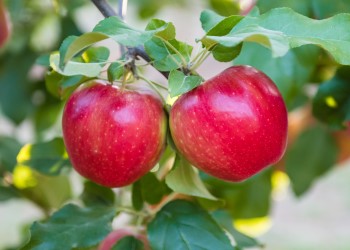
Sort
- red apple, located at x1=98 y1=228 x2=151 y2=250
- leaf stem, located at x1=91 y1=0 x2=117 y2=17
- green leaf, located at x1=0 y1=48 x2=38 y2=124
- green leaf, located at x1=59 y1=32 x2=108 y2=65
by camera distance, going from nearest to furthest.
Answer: green leaf, located at x1=59 y1=32 x2=108 y2=65
leaf stem, located at x1=91 y1=0 x2=117 y2=17
red apple, located at x1=98 y1=228 x2=151 y2=250
green leaf, located at x1=0 y1=48 x2=38 y2=124

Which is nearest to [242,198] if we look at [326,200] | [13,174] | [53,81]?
[13,174]

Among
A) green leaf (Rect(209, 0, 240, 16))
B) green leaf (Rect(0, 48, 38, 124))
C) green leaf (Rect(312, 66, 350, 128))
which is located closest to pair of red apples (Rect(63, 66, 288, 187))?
green leaf (Rect(312, 66, 350, 128))

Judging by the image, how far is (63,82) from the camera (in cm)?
61

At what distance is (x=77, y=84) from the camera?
597mm

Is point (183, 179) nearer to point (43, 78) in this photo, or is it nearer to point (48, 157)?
point (48, 157)

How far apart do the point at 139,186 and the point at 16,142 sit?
1.04 feet

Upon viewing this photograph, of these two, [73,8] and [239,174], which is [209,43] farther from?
[73,8]

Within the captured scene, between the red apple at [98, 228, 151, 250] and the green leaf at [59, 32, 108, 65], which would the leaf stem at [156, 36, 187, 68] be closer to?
the green leaf at [59, 32, 108, 65]

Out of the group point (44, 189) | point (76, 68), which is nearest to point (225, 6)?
point (44, 189)

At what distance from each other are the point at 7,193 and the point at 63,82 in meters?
0.33

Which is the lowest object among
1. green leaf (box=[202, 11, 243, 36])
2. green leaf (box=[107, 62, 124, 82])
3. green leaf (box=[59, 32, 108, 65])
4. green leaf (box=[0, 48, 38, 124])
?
green leaf (box=[0, 48, 38, 124])

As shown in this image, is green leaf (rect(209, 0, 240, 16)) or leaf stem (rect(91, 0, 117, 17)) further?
green leaf (rect(209, 0, 240, 16))

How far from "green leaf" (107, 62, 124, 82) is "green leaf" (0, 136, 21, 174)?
41 cm

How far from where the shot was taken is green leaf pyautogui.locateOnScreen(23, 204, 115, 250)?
24.7 inches
